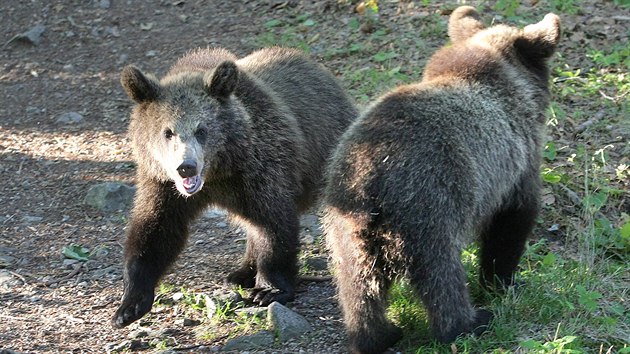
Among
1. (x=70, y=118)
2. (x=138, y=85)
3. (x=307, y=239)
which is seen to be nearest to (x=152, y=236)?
(x=138, y=85)

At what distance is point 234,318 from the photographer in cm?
605

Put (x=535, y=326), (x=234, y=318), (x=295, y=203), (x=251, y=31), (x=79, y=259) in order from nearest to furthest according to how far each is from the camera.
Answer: (x=535, y=326)
(x=234, y=318)
(x=295, y=203)
(x=79, y=259)
(x=251, y=31)

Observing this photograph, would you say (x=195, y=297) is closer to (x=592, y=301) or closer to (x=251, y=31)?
(x=592, y=301)

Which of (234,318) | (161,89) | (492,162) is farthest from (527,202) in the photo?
(161,89)

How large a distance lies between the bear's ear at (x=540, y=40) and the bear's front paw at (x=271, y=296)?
2274 mm

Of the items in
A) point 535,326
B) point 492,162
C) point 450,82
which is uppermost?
point 450,82

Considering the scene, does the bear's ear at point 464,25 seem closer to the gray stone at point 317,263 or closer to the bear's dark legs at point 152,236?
the gray stone at point 317,263

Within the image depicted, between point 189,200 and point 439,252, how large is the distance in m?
1.95

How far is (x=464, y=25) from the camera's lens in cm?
660

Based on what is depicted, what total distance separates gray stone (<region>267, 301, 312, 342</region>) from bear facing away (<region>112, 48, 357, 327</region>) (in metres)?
0.34

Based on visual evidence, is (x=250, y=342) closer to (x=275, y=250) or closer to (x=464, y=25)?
(x=275, y=250)

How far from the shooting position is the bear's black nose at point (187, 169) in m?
5.71

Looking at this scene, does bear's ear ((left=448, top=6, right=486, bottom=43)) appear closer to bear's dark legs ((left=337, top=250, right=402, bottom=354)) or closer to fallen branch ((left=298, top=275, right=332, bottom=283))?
fallen branch ((left=298, top=275, right=332, bottom=283))

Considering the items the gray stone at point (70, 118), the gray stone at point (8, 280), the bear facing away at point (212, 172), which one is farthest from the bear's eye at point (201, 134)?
the gray stone at point (70, 118)
